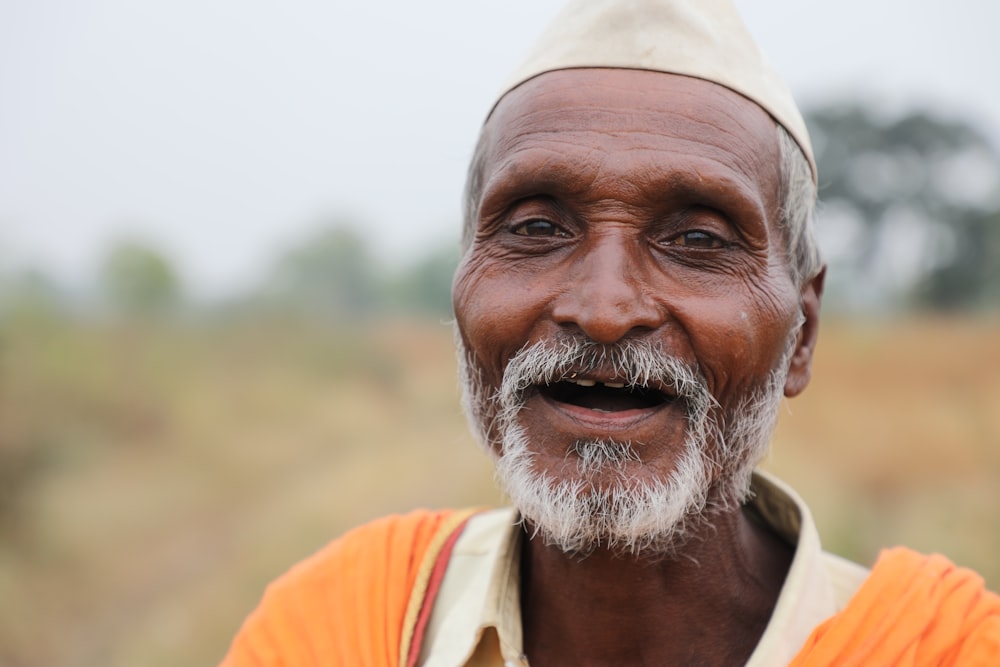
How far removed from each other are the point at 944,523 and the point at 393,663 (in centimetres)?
751

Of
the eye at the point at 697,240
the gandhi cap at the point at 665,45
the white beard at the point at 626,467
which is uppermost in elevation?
the gandhi cap at the point at 665,45

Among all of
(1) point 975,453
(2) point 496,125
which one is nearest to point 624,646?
(2) point 496,125

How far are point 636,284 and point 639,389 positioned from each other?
0.73ft

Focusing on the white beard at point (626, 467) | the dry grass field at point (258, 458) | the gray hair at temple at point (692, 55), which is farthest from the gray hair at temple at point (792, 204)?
the dry grass field at point (258, 458)

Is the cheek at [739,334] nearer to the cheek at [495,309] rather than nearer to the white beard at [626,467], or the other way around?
the white beard at [626,467]

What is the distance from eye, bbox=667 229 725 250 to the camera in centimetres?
192

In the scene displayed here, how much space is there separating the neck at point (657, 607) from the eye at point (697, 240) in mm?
650

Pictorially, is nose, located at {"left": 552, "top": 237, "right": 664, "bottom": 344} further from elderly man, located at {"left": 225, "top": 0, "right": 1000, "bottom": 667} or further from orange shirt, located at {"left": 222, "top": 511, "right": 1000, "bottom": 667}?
orange shirt, located at {"left": 222, "top": 511, "right": 1000, "bottom": 667}

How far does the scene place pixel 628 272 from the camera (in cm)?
183

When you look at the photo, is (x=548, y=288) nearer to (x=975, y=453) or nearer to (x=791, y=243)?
(x=791, y=243)

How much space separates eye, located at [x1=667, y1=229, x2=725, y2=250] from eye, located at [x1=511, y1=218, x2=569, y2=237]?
254mm

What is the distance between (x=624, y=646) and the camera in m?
2.06

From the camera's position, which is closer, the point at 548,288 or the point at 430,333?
the point at 548,288

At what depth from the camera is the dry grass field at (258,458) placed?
7.71m
